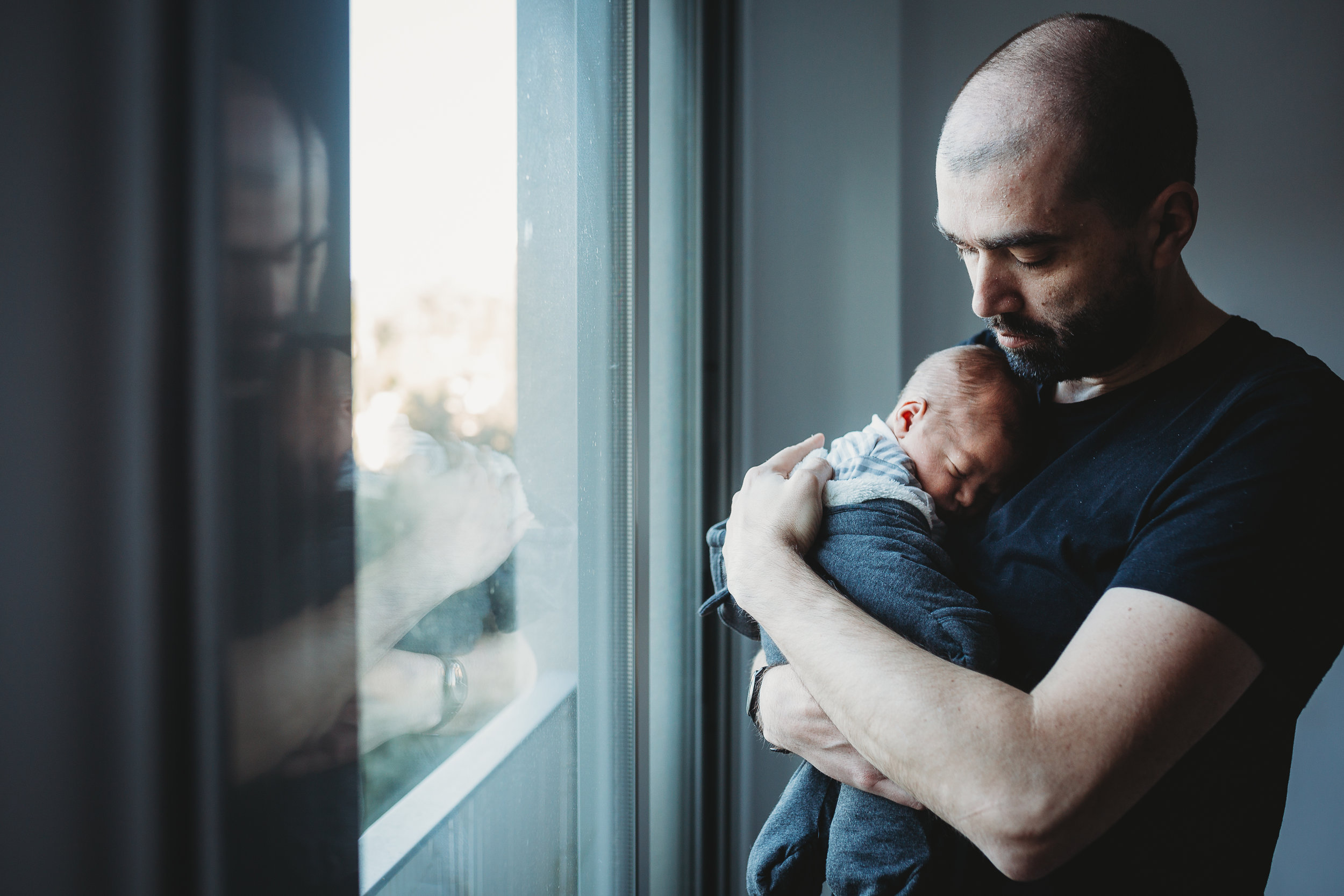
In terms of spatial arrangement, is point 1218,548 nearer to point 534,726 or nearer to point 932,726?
point 932,726

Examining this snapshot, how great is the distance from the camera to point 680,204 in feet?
5.44

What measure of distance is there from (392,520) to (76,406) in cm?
31

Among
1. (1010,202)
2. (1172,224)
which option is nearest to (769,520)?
(1010,202)

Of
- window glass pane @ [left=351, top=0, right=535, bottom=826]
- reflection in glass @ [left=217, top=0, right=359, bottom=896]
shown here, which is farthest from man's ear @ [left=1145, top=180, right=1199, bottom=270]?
reflection in glass @ [left=217, top=0, right=359, bottom=896]

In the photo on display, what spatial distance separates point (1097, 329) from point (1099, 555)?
290 mm

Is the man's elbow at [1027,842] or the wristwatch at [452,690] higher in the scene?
the wristwatch at [452,690]

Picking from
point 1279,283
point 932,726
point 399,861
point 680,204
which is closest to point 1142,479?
point 932,726

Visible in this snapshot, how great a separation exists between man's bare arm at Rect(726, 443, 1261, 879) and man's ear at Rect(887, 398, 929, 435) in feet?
1.69

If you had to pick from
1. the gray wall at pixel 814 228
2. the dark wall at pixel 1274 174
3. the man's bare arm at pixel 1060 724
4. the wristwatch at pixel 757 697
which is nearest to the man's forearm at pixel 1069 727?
the man's bare arm at pixel 1060 724

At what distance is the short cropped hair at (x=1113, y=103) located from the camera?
0.83 meters

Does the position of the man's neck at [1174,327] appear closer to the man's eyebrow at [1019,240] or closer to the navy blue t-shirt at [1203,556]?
the navy blue t-shirt at [1203,556]

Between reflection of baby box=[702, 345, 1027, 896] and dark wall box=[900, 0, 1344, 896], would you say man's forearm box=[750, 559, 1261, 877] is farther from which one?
dark wall box=[900, 0, 1344, 896]

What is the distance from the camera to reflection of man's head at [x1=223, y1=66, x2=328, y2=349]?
1.27 feet

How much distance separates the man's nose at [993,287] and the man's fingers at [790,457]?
1.11ft
